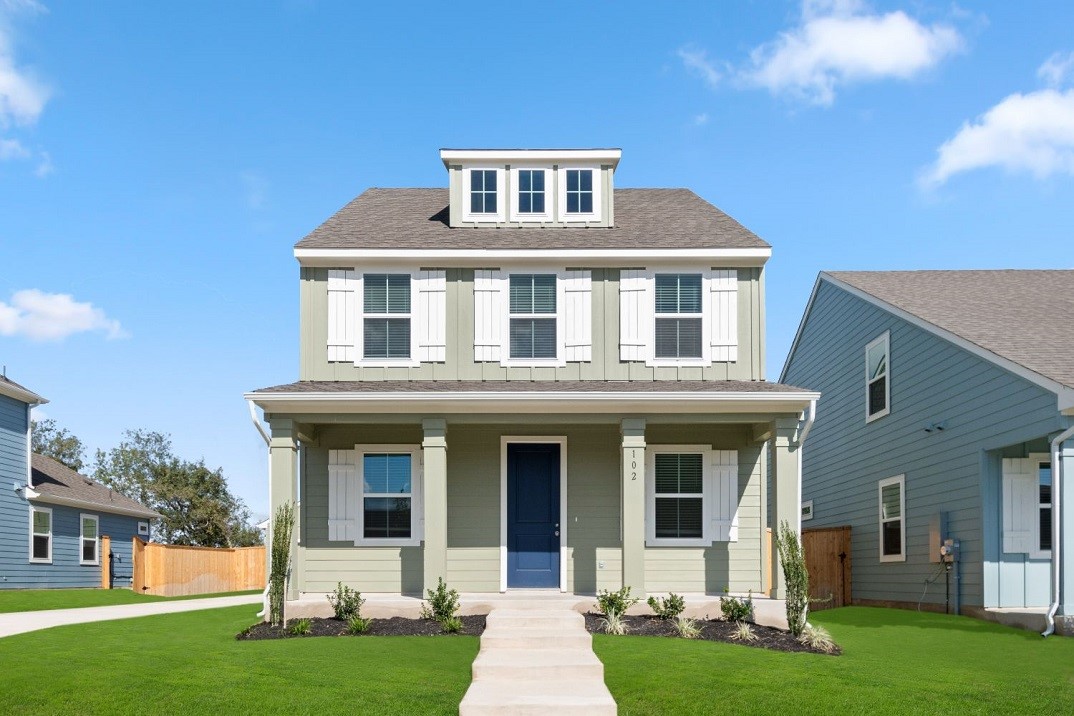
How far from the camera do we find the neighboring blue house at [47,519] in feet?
78.3

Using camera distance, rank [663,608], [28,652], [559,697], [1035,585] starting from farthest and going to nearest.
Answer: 1. [1035,585]
2. [663,608]
3. [28,652]
4. [559,697]

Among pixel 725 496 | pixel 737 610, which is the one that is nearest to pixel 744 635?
pixel 737 610

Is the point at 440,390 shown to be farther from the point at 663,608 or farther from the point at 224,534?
the point at 224,534

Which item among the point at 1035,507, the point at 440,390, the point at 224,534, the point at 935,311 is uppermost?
the point at 935,311

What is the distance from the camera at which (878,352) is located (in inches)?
778

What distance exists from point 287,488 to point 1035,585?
34.6 feet

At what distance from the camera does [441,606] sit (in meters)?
13.6

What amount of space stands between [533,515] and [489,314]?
3.05 m

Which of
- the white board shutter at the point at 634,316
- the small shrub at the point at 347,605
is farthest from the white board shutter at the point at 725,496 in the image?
the small shrub at the point at 347,605

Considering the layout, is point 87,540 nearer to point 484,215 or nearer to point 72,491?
point 72,491

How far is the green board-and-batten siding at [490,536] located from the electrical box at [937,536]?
9.60 ft

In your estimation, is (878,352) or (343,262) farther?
(878,352)

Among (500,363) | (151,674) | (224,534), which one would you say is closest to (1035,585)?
(500,363)

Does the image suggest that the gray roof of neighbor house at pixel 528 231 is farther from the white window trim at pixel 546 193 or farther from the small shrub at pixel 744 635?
the small shrub at pixel 744 635
